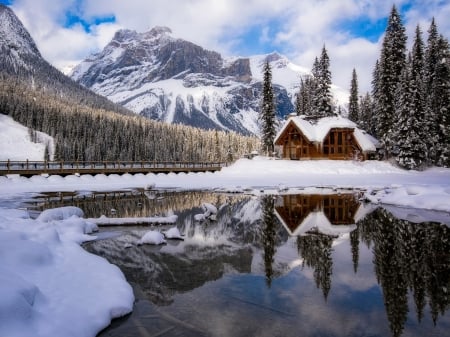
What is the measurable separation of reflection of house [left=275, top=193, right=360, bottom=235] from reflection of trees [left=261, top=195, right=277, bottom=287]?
406mm

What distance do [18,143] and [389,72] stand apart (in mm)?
109593

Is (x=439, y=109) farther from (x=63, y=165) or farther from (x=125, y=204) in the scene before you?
(x=63, y=165)

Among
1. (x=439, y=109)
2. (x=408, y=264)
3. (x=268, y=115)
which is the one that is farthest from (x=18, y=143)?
(x=408, y=264)

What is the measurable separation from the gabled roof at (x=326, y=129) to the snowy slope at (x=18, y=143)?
3582 inches

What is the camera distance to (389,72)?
48.5 metres

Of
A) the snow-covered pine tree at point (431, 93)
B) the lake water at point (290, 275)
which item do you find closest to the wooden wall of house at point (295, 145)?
the snow-covered pine tree at point (431, 93)

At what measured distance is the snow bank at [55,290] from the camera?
5188mm

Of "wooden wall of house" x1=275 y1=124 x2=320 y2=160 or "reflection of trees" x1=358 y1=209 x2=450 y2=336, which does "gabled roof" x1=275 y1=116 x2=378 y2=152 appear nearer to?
"wooden wall of house" x1=275 y1=124 x2=320 y2=160

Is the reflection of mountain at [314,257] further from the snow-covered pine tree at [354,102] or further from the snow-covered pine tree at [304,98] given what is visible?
the snow-covered pine tree at [304,98]

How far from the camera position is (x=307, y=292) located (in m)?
7.54

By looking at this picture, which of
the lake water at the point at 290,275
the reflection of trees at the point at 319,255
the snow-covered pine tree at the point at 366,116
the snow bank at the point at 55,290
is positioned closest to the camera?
the snow bank at the point at 55,290

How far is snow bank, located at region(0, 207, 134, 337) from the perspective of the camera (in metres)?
5.19

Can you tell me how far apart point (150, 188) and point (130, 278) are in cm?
2498

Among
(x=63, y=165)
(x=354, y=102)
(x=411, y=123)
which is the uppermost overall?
(x=354, y=102)
